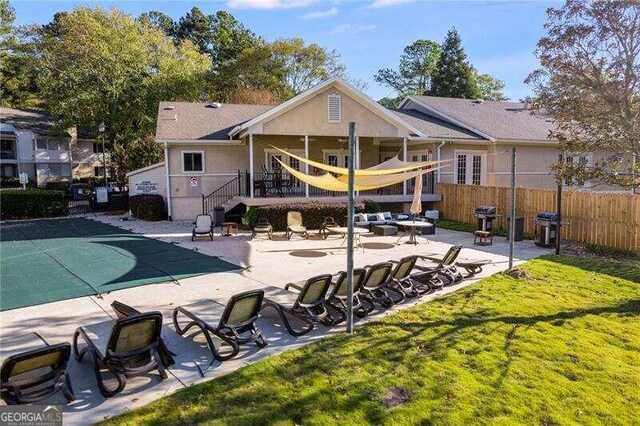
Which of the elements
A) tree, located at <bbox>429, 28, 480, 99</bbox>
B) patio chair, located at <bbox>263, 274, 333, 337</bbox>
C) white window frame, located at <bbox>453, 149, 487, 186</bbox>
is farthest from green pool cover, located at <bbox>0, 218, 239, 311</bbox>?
tree, located at <bbox>429, 28, 480, 99</bbox>

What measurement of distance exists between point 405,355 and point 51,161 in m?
43.8

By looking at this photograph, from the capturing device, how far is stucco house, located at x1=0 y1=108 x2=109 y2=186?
38.4 m

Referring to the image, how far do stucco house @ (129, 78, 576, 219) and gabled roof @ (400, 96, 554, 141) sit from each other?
0.08 meters

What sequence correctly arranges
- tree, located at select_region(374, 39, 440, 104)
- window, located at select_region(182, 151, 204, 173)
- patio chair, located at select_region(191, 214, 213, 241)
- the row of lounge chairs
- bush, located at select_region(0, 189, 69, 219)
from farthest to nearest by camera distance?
tree, located at select_region(374, 39, 440, 104)
bush, located at select_region(0, 189, 69, 219)
window, located at select_region(182, 151, 204, 173)
patio chair, located at select_region(191, 214, 213, 241)
the row of lounge chairs

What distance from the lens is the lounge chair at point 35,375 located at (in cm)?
406

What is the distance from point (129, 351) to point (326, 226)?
11.7m

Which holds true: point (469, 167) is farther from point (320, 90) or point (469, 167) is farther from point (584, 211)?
point (320, 90)

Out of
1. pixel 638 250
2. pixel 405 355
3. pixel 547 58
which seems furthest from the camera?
pixel 638 250

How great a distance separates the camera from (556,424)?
4.38m

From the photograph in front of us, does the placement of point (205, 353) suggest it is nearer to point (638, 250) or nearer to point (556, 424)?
point (556, 424)

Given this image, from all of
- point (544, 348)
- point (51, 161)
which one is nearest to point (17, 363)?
point (544, 348)

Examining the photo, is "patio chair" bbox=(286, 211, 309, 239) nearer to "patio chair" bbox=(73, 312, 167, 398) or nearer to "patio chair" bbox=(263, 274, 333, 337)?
"patio chair" bbox=(263, 274, 333, 337)

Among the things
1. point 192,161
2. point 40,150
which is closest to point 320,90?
point 192,161

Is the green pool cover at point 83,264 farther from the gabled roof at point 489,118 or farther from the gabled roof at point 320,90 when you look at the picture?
the gabled roof at point 489,118
